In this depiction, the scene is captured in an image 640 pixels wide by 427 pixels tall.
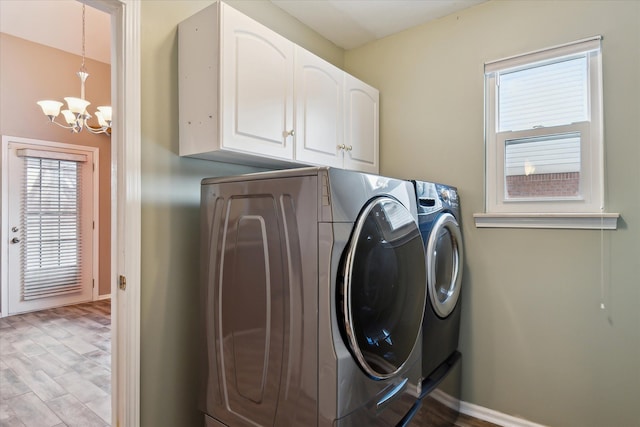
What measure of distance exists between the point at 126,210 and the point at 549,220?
6.91ft

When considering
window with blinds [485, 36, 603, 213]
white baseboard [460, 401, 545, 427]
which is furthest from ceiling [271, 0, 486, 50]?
white baseboard [460, 401, 545, 427]

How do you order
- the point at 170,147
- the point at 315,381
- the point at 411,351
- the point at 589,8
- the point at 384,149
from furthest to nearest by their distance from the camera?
the point at 384,149, the point at 589,8, the point at 170,147, the point at 411,351, the point at 315,381

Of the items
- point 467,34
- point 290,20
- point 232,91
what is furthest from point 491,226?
point 290,20

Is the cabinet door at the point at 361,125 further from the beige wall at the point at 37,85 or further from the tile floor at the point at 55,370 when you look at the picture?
the beige wall at the point at 37,85

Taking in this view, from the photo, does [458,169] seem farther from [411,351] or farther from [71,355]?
[71,355]

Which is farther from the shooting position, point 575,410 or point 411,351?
point 575,410

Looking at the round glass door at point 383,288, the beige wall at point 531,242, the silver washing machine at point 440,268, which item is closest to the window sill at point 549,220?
the beige wall at point 531,242

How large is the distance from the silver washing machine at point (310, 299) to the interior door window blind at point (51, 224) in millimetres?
4060

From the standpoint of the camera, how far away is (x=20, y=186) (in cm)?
425

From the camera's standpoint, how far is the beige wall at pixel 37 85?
4.02 meters

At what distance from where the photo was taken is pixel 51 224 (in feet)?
14.8

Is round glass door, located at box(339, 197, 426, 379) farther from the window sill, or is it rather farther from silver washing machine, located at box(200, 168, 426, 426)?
the window sill

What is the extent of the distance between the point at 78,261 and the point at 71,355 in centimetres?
207

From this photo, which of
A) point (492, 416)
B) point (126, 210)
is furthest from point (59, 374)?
point (492, 416)
